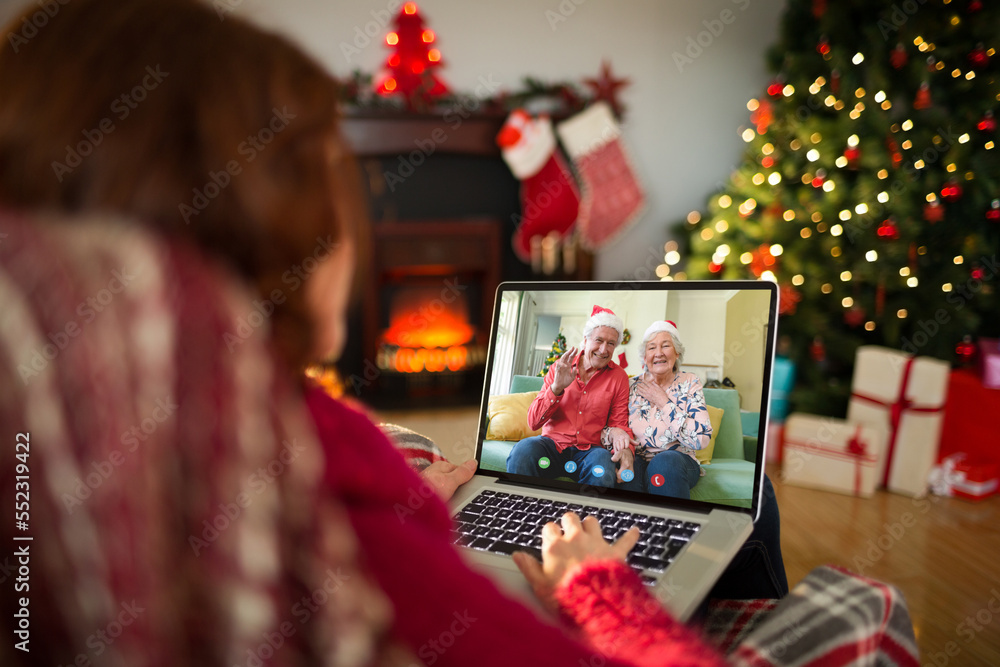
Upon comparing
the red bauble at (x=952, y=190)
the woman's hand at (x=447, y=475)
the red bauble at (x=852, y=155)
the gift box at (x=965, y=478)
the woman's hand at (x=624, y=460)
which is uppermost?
the red bauble at (x=852, y=155)

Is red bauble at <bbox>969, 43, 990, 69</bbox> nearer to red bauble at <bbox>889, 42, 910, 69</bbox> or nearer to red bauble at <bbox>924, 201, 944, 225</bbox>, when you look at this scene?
red bauble at <bbox>889, 42, 910, 69</bbox>

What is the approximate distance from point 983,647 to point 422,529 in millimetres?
1587

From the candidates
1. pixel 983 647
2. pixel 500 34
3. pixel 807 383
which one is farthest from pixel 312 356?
pixel 500 34

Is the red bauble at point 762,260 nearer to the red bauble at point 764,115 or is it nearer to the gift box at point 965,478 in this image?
the red bauble at point 764,115

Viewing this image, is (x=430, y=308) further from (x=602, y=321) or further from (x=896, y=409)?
(x=602, y=321)

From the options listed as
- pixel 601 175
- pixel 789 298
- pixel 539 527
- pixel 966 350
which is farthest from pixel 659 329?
pixel 601 175

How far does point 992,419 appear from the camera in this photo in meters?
2.29

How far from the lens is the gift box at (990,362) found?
2.28 m

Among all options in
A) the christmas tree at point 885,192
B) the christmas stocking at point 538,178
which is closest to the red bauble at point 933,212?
the christmas tree at point 885,192

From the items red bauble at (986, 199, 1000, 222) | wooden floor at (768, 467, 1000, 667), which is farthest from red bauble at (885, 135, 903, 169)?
wooden floor at (768, 467, 1000, 667)

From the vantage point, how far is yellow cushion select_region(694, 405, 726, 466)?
2.65ft

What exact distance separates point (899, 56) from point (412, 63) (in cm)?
206

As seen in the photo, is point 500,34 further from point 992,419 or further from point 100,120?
point 100,120

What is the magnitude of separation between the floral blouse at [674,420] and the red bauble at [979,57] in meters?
2.37
